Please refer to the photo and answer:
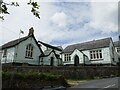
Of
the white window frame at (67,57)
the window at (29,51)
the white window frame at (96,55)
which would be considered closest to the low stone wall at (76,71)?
the white window frame at (96,55)

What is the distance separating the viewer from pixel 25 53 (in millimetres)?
25969

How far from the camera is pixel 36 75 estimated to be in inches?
468

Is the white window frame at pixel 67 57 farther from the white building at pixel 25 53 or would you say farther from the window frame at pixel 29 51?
the window frame at pixel 29 51

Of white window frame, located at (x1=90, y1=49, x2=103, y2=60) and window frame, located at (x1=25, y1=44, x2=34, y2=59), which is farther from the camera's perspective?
white window frame, located at (x1=90, y1=49, x2=103, y2=60)

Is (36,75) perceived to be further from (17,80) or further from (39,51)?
(39,51)

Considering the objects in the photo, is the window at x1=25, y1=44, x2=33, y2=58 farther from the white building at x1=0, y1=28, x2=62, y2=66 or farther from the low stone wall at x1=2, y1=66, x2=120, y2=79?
the low stone wall at x1=2, y1=66, x2=120, y2=79

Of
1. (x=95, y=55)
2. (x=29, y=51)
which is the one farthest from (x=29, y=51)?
(x=95, y=55)

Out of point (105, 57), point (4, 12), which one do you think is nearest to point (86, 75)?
point (105, 57)

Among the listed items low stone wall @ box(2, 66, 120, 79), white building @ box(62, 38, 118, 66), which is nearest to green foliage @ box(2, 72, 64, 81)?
low stone wall @ box(2, 66, 120, 79)

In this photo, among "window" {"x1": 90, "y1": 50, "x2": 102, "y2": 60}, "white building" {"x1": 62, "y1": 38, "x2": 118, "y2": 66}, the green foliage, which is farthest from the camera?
"window" {"x1": 90, "y1": 50, "x2": 102, "y2": 60}

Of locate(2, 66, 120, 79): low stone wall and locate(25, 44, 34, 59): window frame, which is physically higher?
locate(25, 44, 34, 59): window frame

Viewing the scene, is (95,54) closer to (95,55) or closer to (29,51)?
(95,55)

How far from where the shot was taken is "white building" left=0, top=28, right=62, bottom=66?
24.5 meters

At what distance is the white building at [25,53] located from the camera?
24.5m
